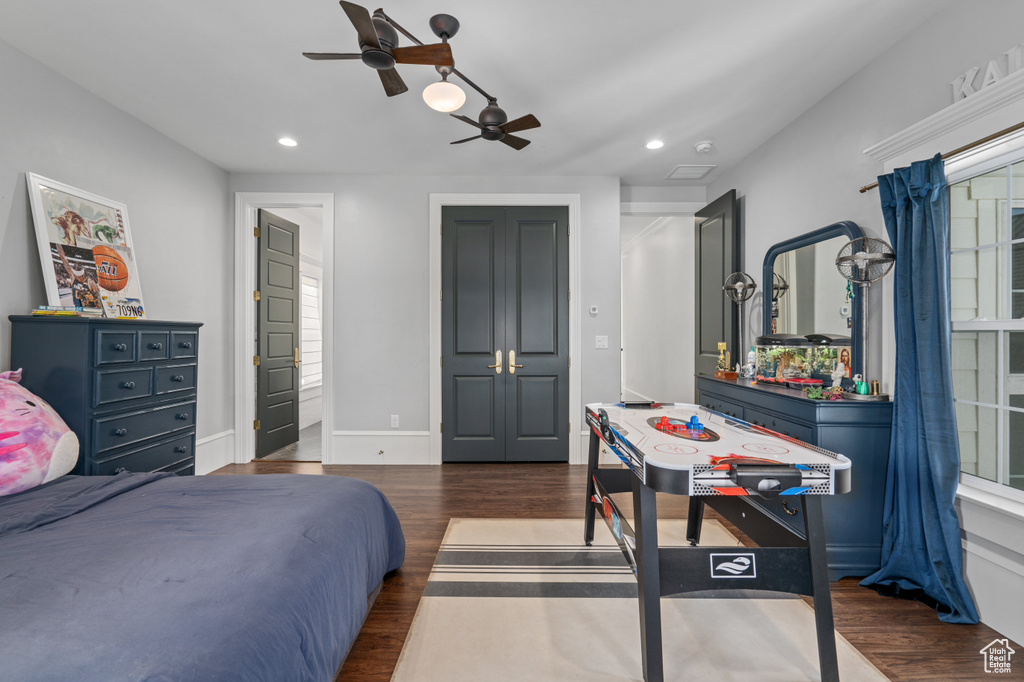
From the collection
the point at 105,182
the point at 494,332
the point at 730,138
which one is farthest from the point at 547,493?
the point at 105,182

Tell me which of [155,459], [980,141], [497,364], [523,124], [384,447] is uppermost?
[523,124]

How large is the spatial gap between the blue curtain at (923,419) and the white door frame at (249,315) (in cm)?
404

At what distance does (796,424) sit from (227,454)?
14.7ft

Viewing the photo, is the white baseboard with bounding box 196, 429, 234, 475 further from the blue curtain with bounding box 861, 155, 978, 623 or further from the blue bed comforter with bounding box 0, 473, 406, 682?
the blue curtain with bounding box 861, 155, 978, 623

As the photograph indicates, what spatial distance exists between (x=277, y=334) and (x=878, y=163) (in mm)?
4922

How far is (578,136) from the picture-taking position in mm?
3471

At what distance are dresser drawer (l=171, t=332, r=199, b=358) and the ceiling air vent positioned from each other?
13.2 ft

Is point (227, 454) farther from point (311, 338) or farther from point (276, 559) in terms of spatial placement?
point (276, 559)

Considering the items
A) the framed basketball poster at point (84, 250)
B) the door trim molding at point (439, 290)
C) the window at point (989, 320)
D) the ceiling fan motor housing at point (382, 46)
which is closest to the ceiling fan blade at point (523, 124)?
the ceiling fan motor housing at point (382, 46)

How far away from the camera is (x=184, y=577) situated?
119 cm

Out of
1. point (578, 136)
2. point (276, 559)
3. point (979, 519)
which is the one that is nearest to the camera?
point (276, 559)

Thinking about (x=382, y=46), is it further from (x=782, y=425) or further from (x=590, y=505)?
(x=782, y=425)

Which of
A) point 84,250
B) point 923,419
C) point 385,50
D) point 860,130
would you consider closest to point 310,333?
point 84,250

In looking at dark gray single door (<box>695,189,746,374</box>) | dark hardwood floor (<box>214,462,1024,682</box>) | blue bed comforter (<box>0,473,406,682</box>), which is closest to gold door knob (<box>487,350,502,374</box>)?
dark hardwood floor (<box>214,462,1024,682</box>)
